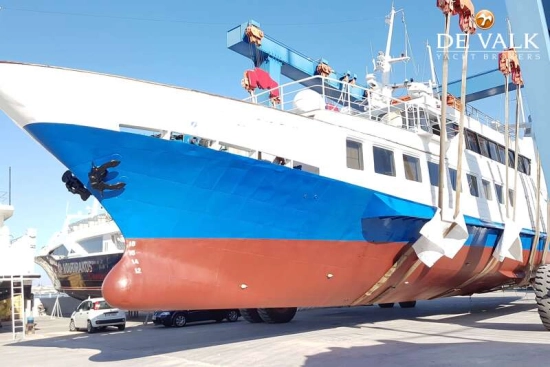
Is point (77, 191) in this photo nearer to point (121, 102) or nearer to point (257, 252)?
point (121, 102)

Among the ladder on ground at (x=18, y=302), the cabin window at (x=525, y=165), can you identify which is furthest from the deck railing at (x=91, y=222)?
the cabin window at (x=525, y=165)

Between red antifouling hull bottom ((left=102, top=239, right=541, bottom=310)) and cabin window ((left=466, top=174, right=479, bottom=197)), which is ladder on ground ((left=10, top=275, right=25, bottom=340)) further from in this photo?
cabin window ((left=466, top=174, right=479, bottom=197))

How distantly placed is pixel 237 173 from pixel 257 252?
1.60 meters

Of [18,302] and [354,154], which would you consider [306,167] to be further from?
[18,302]

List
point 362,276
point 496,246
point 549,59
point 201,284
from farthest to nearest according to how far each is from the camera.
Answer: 1. point 496,246
2. point 362,276
3. point 201,284
4. point 549,59

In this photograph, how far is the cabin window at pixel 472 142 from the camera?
596 inches

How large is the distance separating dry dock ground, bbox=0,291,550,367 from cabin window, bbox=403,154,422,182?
3.78 metres

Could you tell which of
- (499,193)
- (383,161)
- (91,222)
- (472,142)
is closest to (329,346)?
(383,161)

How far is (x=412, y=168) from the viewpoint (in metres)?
12.3

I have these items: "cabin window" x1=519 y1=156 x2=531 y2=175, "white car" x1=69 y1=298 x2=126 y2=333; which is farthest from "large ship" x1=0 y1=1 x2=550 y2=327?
"white car" x1=69 y1=298 x2=126 y2=333

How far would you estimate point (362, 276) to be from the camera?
36.9 ft

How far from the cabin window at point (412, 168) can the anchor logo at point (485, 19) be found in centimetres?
467

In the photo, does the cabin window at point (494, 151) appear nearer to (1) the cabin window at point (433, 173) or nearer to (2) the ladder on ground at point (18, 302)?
(1) the cabin window at point (433, 173)

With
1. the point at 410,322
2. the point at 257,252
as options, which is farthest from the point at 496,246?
the point at 257,252
